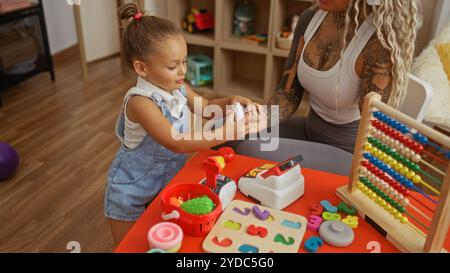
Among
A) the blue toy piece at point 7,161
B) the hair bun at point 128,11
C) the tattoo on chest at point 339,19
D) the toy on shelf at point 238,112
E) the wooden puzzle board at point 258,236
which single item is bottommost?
the blue toy piece at point 7,161

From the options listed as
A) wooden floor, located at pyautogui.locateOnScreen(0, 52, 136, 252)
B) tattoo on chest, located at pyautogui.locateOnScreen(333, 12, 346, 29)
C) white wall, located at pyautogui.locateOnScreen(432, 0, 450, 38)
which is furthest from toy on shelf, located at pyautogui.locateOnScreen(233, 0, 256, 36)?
tattoo on chest, located at pyautogui.locateOnScreen(333, 12, 346, 29)

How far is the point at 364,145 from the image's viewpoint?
0.95 metres

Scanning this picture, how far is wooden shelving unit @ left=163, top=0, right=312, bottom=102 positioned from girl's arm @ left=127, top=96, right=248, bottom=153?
181 centimetres

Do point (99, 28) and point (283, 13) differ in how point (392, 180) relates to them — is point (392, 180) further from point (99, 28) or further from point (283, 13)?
point (99, 28)

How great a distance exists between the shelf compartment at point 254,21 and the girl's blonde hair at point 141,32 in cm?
180

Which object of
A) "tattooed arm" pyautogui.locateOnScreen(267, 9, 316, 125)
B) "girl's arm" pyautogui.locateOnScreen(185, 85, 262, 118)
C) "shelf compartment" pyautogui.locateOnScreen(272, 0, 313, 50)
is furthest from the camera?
"shelf compartment" pyautogui.locateOnScreen(272, 0, 313, 50)

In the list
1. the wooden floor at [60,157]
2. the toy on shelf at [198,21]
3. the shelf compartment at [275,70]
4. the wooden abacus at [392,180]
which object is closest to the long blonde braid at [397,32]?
the wooden abacus at [392,180]

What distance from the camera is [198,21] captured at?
122 inches

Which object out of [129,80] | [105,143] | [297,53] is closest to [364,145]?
[297,53]

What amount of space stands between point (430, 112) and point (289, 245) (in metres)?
1.37

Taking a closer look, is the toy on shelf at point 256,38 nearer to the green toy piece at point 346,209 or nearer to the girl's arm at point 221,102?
the girl's arm at point 221,102

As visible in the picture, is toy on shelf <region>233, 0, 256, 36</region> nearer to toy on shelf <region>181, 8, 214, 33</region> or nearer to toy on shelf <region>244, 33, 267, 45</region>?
toy on shelf <region>244, 33, 267, 45</region>

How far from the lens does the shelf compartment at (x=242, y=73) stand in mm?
3129

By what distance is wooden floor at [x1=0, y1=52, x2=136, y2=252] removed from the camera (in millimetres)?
1785
